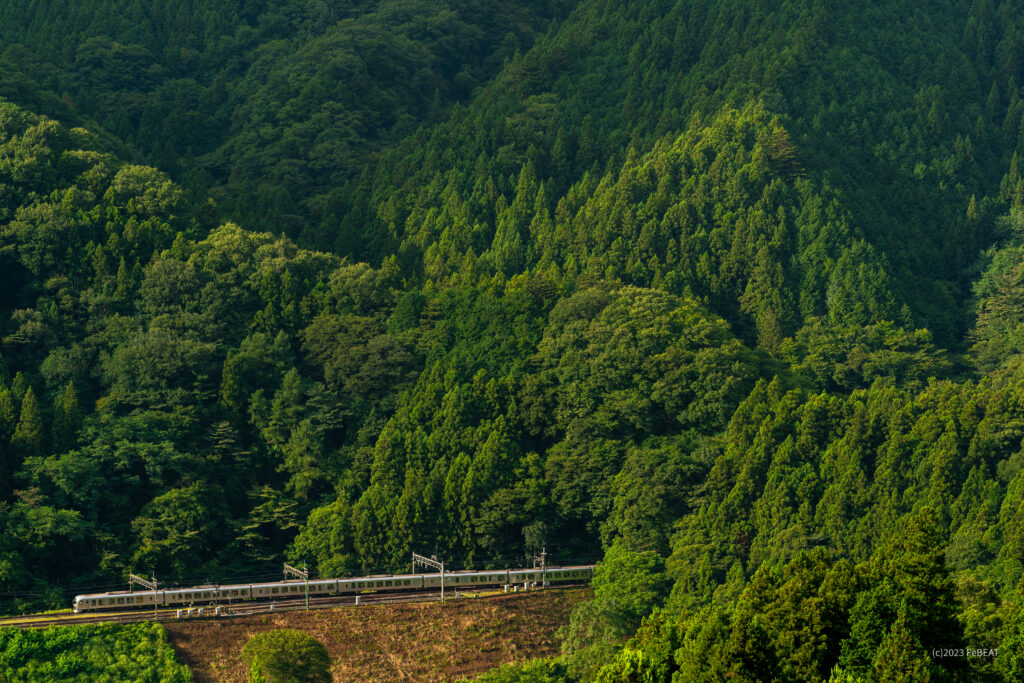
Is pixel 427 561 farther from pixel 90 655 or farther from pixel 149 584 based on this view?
pixel 90 655

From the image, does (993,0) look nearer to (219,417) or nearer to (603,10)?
(603,10)

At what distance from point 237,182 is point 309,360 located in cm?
2152

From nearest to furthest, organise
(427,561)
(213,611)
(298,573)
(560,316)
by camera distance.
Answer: (213,611), (298,573), (427,561), (560,316)

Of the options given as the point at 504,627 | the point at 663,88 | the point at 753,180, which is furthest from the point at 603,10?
the point at 504,627

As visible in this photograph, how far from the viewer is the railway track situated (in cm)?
Result: 6769

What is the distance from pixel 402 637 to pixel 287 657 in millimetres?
5556

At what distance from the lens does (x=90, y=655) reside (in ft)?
214

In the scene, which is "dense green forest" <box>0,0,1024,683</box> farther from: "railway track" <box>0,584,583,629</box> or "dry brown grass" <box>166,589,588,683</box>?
"railway track" <box>0,584,583,629</box>

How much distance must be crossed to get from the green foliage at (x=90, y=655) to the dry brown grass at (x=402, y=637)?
959 millimetres

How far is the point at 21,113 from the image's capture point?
9212 centimetres

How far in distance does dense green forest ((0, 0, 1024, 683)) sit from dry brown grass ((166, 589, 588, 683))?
2762 millimetres

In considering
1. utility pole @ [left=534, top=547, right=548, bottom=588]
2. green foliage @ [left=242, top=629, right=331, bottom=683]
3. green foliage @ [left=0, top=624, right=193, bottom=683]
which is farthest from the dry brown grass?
utility pole @ [left=534, top=547, right=548, bottom=588]

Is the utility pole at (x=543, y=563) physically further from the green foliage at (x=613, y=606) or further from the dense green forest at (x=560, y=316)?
the green foliage at (x=613, y=606)

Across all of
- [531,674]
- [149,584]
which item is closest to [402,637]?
[531,674]
